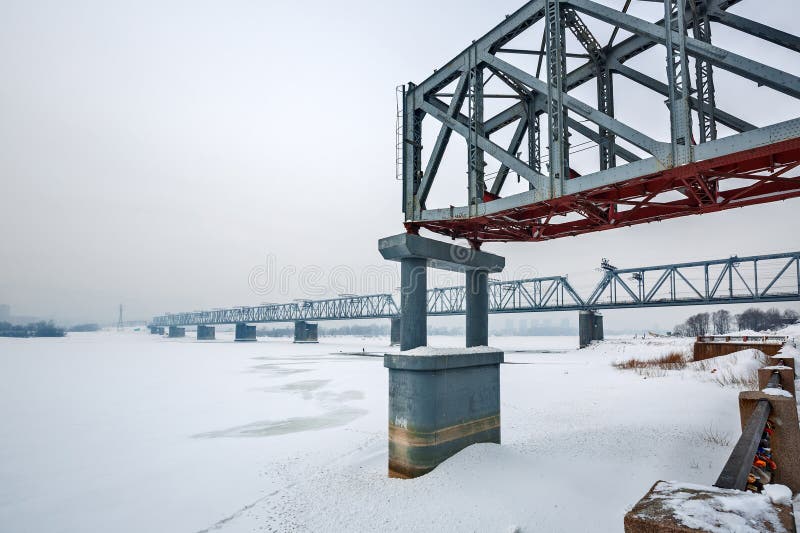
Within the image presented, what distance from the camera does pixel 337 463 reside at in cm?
1028

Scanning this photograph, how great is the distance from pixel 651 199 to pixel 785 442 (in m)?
5.99

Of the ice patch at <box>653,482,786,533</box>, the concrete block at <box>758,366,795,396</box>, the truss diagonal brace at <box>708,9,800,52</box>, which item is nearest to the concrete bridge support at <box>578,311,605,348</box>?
the concrete block at <box>758,366,795,396</box>

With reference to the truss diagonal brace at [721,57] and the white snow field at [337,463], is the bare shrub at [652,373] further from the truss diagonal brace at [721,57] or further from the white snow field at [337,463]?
the truss diagonal brace at [721,57]

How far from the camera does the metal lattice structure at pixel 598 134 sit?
7566 millimetres

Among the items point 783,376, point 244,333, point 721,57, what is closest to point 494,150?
point 721,57

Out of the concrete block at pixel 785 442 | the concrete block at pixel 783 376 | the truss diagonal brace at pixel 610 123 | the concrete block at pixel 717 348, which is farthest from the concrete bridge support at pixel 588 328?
the concrete block at pixel 785 442

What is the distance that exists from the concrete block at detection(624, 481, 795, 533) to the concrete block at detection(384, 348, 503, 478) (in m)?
6.17

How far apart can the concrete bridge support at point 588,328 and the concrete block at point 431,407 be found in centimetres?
5716

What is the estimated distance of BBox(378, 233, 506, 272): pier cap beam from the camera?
1032 centimetres

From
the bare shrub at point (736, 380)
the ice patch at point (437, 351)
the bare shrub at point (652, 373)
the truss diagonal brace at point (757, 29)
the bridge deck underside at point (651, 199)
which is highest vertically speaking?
the truss diagonal brace at point (757, 29)

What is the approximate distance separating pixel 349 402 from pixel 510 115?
1344 centimetres

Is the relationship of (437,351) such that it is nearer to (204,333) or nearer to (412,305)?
(412,305)

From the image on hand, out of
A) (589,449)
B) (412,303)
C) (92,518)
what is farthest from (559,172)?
(92,518)

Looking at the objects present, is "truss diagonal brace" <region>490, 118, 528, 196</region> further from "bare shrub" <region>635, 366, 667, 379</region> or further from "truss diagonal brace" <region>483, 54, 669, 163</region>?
"bare shrub" <region>635, 366, 667, 379</region>
